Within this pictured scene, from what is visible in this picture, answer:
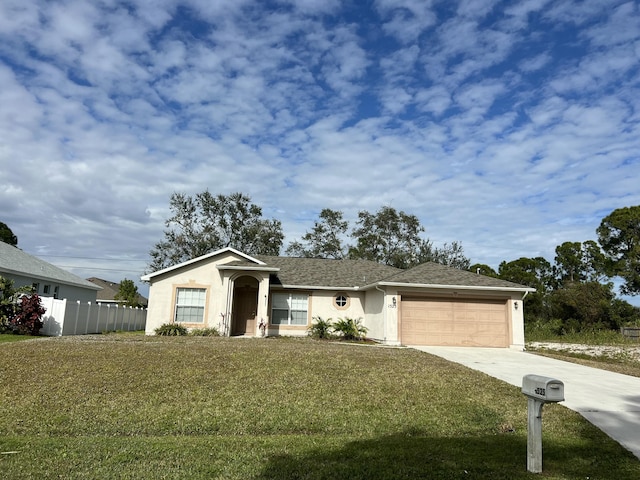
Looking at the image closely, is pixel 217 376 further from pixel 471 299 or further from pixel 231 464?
pixel 471 299

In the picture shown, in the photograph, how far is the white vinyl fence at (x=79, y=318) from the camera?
57.8 feet

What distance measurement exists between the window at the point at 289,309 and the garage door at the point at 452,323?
16.0ft

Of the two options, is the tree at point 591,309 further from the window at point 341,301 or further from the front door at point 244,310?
the front door at point 244,310

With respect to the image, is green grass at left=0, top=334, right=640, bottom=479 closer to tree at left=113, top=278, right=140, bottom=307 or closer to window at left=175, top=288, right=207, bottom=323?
window at left=175, top=288, right=207, bottom=323

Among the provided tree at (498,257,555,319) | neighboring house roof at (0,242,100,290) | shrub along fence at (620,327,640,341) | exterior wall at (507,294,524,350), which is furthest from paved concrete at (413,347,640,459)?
tree at (498,257,555,319)

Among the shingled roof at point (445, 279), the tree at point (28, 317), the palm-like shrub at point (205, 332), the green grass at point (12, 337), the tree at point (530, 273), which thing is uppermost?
the tree at point (530, 273)

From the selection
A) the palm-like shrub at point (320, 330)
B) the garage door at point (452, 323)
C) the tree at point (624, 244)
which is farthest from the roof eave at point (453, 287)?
the tree at point (624, 244)

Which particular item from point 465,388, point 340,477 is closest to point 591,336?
point 465,388

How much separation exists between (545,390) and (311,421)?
3572mm

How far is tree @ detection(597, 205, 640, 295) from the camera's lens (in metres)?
36.7

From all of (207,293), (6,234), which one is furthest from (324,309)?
(6,234)

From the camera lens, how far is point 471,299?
1900cm

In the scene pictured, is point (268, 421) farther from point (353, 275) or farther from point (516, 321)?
point (353, 275)

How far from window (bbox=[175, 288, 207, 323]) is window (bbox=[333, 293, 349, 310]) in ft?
19.8
